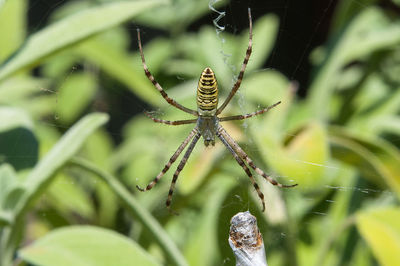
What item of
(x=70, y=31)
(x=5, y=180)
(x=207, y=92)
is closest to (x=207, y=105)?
(x=207, y=92)

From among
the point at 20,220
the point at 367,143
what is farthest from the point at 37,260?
the point at 367,143

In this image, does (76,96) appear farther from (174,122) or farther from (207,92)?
(207,92)

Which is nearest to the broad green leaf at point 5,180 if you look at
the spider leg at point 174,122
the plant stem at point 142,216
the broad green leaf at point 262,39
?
the plant stem at point 142,216

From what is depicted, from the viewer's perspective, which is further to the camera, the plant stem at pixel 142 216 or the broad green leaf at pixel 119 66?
the broad green leaf at pixel 119 66

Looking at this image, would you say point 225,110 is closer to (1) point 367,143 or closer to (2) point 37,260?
(1) point 367,143

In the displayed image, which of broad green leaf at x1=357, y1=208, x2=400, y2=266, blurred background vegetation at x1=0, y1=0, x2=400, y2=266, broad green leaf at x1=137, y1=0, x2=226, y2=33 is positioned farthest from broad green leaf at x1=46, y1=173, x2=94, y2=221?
broad green leaf at x1=357, y1=208, x2=400, y2=266

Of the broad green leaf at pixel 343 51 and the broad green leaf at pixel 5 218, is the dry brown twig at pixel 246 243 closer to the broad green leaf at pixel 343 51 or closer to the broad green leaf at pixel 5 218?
the broad green leaf at pixel 5 218
